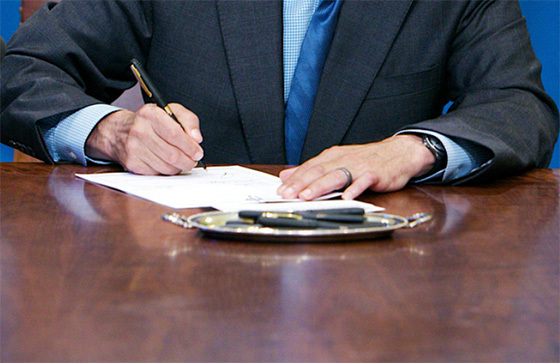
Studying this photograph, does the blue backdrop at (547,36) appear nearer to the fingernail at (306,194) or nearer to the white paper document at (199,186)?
the white paper document at (199,186)

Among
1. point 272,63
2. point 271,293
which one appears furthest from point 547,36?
point 271,293

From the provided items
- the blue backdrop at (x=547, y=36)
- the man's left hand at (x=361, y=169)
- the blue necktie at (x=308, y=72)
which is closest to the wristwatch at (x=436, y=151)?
the man's left hand at (x=361, y=169)

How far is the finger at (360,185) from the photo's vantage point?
761 millimetres

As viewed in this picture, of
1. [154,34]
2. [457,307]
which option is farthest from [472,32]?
[457,307]

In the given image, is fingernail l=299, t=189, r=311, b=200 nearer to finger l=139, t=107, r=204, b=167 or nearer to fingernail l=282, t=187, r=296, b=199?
fingernail l=282, t=187, r=296, b=199

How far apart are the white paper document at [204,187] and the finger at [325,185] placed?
11 mm

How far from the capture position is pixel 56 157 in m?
1.15

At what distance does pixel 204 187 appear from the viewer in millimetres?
808

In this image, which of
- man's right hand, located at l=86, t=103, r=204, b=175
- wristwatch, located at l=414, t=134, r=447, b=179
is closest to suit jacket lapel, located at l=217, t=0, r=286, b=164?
man's right hand, located at l=86, t=103, r=204, b=175

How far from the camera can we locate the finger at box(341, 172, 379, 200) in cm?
76

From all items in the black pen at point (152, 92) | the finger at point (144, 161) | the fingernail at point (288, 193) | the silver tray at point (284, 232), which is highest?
the black pen at point (152, 92)

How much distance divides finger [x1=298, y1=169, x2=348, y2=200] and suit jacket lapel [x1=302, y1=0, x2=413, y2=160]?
1.81 ft

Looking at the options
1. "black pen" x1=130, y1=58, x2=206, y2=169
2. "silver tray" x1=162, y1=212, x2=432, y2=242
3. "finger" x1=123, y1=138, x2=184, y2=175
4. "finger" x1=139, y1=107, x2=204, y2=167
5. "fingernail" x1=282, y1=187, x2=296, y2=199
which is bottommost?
"finger" x1=123, y1=138, x2=184, y2=175

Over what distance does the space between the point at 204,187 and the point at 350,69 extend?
65 centimetres
